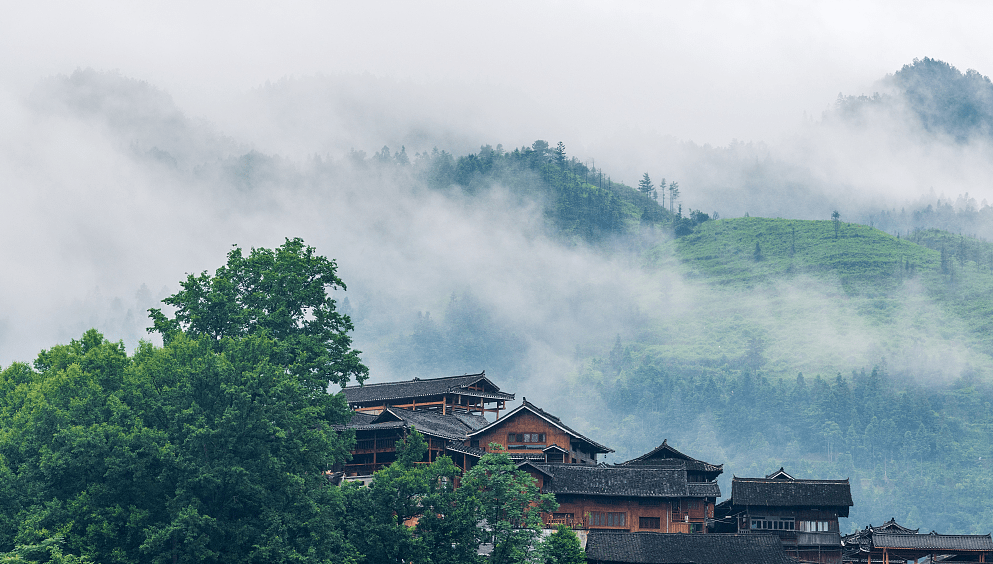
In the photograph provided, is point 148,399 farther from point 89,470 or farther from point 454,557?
point 454,557

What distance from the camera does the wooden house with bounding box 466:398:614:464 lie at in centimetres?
7850

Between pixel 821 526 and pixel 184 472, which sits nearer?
pixel 184 472

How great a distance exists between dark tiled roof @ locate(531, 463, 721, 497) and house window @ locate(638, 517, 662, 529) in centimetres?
159

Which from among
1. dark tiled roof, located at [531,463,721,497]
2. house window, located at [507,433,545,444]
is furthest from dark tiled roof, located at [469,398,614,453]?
dark tiled roof, located at [531,463,721,497]

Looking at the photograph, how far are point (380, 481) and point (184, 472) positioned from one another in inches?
376

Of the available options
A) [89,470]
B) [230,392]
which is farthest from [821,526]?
[89,470]

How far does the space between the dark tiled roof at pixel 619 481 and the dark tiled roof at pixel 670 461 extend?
4.80 m

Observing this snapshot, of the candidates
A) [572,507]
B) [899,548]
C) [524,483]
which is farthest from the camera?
[572,507]

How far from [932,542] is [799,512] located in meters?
8.30

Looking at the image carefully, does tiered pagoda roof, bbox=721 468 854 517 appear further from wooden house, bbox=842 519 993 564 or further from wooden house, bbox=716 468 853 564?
wooden house, bbox=842 519 993 564

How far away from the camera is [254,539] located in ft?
146

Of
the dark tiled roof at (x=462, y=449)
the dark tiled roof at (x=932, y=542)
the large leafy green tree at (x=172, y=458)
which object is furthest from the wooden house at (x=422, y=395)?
the dark tiled roof at (x=932, y=542)

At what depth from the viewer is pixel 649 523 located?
218 feet

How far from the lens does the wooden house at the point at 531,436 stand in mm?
78500
